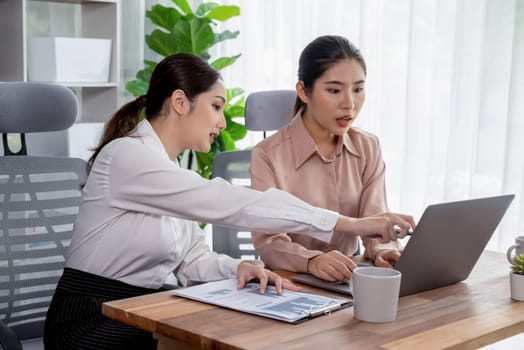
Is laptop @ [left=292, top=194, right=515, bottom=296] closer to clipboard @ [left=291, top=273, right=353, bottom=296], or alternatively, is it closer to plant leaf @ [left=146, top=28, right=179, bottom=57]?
clipboard @ [left=291, top=273, right=353, bottom=296]

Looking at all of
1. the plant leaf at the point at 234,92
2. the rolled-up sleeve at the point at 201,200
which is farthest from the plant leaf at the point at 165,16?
the rolled-up sleeve at the point at 201,200

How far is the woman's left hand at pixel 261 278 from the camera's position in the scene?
1.67 metres

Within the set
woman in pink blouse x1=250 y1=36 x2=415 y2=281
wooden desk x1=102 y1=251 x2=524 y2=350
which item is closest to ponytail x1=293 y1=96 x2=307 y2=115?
woman in pink blouse x1=250 y1=36 x2=415 y2=281

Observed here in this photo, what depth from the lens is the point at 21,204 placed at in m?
2.17

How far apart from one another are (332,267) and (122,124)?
0.69 m

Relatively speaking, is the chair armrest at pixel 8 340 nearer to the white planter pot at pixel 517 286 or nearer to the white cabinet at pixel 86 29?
the white planter pot at pixel 517 286

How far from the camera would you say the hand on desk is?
1.75 m

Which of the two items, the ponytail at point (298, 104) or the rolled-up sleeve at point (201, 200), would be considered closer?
the rolled-up sleeve at point (201, 200)

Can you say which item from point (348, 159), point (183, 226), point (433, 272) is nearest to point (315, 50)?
point (348, 159)

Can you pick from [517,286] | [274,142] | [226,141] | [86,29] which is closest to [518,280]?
[517,286]

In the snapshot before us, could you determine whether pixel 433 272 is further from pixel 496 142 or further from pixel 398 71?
pixel 398 71

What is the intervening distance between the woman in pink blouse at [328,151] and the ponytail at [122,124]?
1.13ft

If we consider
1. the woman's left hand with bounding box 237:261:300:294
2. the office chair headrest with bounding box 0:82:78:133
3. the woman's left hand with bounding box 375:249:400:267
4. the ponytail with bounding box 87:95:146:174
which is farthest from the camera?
the office chair headrest with bounding box 0:82:78:133

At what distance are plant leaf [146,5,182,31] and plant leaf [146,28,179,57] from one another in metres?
0.06
